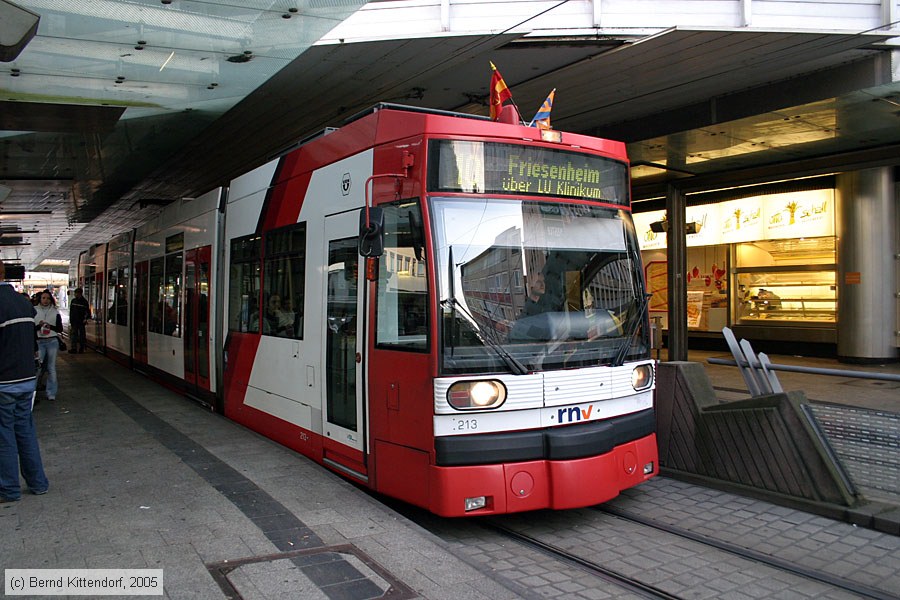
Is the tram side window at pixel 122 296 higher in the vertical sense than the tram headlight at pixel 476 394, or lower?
higher

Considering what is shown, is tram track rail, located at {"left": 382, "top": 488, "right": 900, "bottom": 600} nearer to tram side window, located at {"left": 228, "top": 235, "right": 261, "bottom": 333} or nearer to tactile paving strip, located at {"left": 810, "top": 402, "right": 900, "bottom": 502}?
tactile paving strip, located at {"left": 810, "top": 402, "right": 900, "bottom": 502}

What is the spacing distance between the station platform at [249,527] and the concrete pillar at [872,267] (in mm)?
10030

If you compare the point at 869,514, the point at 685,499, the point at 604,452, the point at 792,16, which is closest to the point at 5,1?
the point at 604,452

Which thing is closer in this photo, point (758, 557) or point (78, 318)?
point (758, 557)

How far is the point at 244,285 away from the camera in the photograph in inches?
344

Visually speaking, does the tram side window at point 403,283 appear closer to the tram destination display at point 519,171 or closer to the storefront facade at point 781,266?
the tram destination display at point 519,171

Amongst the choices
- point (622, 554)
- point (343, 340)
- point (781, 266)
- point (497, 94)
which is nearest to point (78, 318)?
point (343, 340)

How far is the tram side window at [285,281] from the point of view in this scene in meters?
7.20

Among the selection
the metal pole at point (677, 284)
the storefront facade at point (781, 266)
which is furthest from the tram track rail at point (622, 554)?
the storefront facade at point (781, 266)

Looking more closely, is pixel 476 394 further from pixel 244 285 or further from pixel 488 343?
pixel 244 285

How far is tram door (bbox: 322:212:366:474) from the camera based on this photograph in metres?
6.07

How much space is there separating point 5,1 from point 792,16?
9021 mm

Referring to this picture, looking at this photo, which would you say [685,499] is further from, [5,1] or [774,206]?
[774,206]

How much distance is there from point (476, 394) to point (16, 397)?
3581 mm
